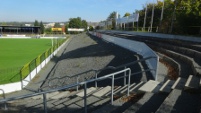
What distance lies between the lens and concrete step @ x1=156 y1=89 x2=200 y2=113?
17.0 ft

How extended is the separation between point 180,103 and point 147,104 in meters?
0.80

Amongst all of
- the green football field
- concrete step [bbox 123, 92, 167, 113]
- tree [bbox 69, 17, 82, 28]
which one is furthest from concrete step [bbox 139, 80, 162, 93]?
tree [bbox 69, 17, 82, 28]

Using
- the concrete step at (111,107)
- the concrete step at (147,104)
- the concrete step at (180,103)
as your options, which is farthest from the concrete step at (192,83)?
the concrete step at (111,107)

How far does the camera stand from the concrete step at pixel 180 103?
17.0 feet

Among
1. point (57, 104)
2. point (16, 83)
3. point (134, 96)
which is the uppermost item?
point (134, 96)

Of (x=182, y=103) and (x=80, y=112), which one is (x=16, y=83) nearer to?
(x=80, y=112)

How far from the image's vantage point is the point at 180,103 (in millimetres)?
5578

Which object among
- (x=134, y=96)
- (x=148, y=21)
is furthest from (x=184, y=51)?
(x=148, y=21)

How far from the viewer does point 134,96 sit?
22.9ft

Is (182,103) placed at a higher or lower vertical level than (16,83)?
higher

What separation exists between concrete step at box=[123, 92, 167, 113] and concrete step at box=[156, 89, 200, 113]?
0.34 m

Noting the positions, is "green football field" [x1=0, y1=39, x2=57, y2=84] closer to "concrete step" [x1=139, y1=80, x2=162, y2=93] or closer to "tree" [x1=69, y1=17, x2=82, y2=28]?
"concrete step" [x1=139, y1=80, x2=162, y2=93]

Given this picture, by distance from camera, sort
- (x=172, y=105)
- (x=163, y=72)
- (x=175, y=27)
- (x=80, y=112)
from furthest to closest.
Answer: (x=175, y=27) → (x=163, y=72) → (x=80, y=112) → (x=172, y=105)

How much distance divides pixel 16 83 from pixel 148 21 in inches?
2371
